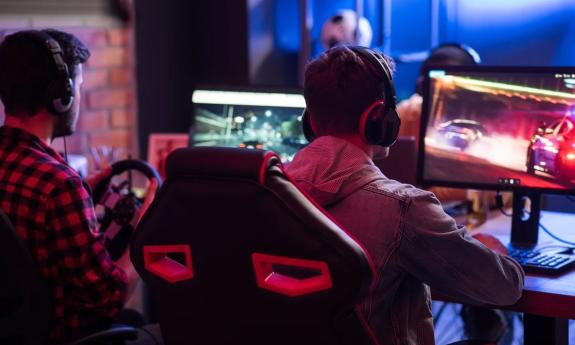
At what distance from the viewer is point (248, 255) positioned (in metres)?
1.34

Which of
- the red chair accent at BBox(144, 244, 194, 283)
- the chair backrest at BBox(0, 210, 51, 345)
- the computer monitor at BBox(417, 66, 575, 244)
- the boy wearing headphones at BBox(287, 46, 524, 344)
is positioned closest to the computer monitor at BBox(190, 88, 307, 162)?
the computer monitor at BBox(417, 66, 575, 244)

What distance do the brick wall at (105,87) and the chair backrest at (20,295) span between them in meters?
1.77

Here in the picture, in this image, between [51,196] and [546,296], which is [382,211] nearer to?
[546,296]

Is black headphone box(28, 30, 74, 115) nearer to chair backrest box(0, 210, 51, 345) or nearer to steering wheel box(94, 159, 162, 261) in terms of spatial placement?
steering wheel box(94, 159, 162, 261)

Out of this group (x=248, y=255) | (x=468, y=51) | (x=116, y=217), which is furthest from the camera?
(x=468, y=51)

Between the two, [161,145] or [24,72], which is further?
[161,145]

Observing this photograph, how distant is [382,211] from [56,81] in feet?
2.96

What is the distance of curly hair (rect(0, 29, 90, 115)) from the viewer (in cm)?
200

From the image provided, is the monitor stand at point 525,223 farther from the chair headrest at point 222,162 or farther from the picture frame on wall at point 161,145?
the picture frame on wall at point 161,145

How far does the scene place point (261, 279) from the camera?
1.35m

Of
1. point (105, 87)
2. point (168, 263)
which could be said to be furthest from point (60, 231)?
point (105, 87)

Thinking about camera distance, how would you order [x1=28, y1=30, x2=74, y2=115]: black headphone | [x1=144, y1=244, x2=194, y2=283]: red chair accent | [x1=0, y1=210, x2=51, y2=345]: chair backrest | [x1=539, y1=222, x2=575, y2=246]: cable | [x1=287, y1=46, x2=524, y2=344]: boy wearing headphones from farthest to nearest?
[x1=539, y1=222, x2=575, y2=246]: cable
[x1=28, y1=30, x2=74, y2=115]: black headphone
[x1=0, y1=210, x2=51, y2=345]: chair backrest
[x1=287, y1=46, x2=524, y2=344]: boy wearing headphones
[x1=144, y1=244, x2=194, y2=283]: red chair accent

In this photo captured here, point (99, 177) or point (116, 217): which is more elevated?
point (99, 177)

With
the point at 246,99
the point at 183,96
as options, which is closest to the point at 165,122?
the point at 183,96
